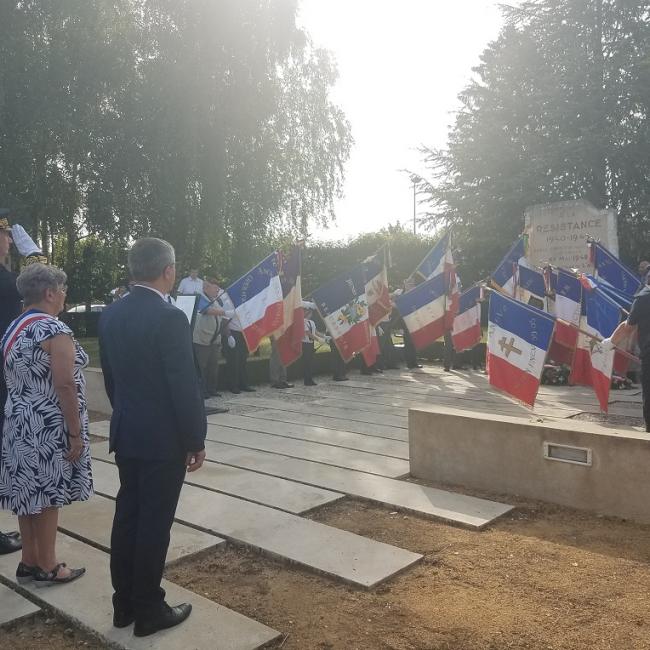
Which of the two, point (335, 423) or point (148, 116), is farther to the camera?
point (148, 116)

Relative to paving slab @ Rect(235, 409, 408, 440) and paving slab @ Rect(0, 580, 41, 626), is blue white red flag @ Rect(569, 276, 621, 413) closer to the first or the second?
paving slab @ Rect(235, 409, 408, 440)

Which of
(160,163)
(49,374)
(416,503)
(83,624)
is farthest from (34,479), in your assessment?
(160,163)

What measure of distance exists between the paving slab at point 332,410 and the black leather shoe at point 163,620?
4.95 meters

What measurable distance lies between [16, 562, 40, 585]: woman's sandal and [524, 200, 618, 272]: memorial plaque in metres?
13.5

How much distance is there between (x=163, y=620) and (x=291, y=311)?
24.0ft

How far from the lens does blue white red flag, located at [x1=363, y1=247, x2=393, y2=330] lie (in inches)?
474

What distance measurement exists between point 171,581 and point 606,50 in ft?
89.0

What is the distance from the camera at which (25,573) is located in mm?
3639

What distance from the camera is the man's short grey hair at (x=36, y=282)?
11.6 ft

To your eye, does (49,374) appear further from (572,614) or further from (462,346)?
(462,346)

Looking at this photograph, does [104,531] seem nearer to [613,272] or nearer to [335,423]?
[335,423]

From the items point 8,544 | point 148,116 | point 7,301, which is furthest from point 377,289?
point 148,116

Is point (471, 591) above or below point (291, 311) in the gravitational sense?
below

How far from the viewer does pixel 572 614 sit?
3189 millimetres
